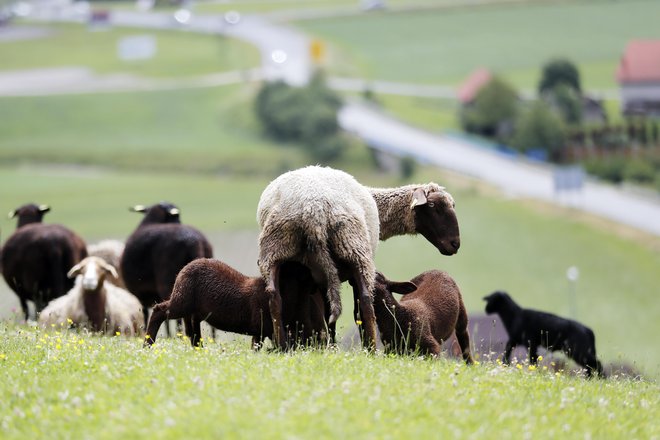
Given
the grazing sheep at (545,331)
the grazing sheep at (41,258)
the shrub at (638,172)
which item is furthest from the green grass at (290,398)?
the shrub at (638,172)

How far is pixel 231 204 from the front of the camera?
7550 cm

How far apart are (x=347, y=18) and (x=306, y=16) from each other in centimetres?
647

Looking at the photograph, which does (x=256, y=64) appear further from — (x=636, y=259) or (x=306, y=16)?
(x=636, y=259)

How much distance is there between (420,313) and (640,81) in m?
109

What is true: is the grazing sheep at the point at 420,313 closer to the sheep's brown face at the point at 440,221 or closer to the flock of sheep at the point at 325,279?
the flock of sheep at the point at 325,279

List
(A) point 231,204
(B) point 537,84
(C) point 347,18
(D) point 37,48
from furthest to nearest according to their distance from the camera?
(C) point 347,18, (D) point 37,48, (B) point 537,84, (A) point 231,204

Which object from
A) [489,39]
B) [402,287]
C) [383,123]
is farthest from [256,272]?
[489,39]

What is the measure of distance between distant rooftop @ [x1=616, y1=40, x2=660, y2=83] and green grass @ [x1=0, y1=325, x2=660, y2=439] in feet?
364

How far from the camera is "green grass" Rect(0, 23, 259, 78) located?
13425 centimetres

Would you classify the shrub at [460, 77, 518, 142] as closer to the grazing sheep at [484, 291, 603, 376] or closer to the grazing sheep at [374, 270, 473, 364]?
the grazing sheep at [484, 291, 603, 376]

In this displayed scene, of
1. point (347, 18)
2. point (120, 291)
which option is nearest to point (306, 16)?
point (347, 18)

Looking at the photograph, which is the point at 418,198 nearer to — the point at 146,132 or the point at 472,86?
the point at 146,132

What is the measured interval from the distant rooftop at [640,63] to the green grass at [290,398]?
364ft

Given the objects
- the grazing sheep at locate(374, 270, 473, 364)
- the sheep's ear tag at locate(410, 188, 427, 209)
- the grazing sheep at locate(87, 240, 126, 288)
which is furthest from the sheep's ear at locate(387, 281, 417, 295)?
the grazing sheep at locate(87, 240, 126, 288)
